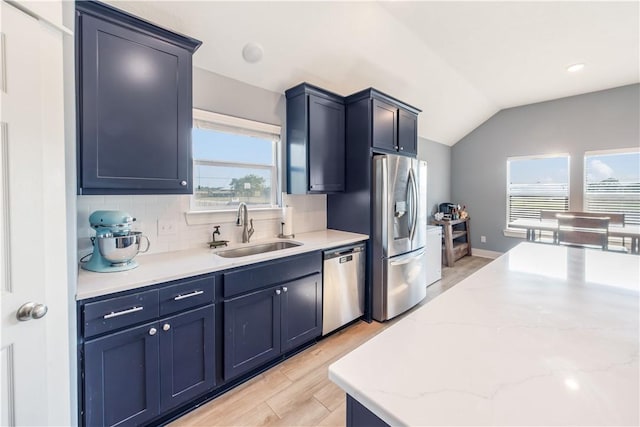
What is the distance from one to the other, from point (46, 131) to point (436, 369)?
163 centimetres

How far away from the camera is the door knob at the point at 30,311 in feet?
3.48

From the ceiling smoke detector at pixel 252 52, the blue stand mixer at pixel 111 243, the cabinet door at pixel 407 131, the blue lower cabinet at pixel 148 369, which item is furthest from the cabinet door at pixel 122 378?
the cabinet door at pixel 407 131

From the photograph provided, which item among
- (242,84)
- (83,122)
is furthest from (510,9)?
(83,122)

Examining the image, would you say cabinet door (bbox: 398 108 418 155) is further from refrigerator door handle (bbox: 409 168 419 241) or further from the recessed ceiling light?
the recessed ceiling light

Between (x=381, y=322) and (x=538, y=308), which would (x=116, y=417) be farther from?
(x=381, y=322)

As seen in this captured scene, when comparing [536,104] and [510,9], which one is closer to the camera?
[510,9]

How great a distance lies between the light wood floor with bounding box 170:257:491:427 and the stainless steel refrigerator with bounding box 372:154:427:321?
810mm

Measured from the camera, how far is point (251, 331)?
6.34ft

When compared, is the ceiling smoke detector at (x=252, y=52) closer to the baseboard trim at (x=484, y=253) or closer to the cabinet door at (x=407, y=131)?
the cabinet door at (x=407, y=131)

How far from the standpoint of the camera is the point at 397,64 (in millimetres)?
3090

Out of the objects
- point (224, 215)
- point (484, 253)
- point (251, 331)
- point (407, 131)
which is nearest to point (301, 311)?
point (251, 331)

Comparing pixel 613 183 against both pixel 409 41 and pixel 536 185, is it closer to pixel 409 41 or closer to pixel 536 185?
pixel 536 185

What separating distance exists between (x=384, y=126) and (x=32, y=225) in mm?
2806

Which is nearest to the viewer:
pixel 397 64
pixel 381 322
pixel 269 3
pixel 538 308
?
pixel 538 308
